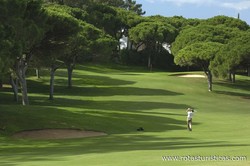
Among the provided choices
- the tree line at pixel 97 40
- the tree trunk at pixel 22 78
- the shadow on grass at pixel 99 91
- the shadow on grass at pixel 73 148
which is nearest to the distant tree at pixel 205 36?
the tree line at pixel 97 40

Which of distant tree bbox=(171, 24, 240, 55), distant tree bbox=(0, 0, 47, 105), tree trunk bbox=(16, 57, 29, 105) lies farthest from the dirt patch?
distant tree bbox=(171, 24, 240, 55)

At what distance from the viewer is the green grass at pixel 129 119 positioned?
1585 cm

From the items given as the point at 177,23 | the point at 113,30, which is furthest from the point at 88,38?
the point at 177,23

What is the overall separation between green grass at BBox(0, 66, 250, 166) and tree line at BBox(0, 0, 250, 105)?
3.43m

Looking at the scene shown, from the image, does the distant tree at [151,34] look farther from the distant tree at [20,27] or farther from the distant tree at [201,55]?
the distant tree at [20,27]

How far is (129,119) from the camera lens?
35.7 meters

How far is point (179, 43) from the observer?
258 feet

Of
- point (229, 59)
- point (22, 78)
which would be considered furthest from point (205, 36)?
point (22, 78)

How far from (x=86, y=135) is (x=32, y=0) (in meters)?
14.4

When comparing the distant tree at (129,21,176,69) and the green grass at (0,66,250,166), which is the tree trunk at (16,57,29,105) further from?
the distant tree at (129,21,176,69)

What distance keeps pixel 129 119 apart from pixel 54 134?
8.30m

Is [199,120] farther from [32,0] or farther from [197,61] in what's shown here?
[197,61]

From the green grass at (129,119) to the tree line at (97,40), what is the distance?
343 centimetres

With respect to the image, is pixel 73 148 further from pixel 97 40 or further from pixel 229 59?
pixel 229 59
